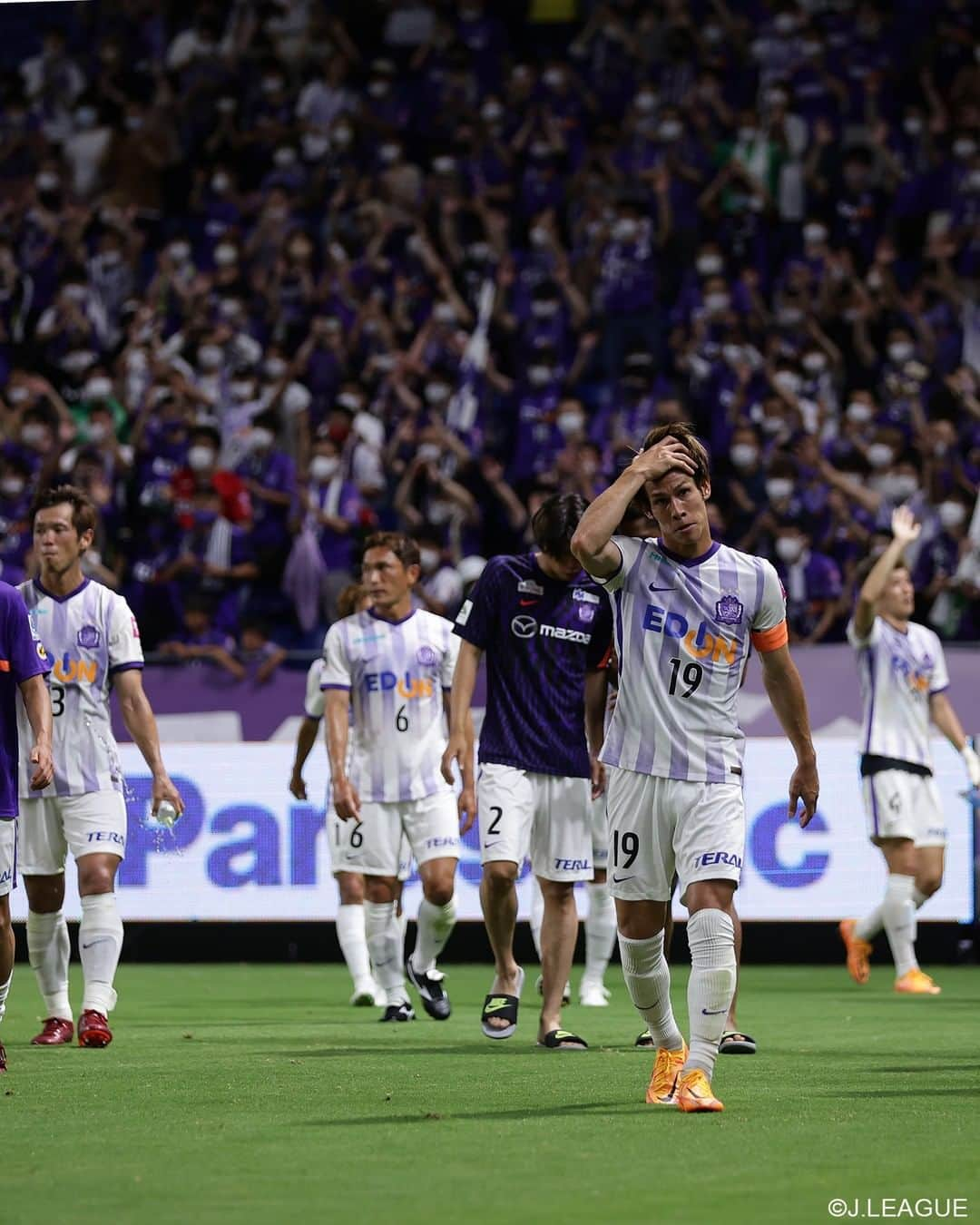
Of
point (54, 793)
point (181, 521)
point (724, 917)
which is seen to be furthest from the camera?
point (181, 521)

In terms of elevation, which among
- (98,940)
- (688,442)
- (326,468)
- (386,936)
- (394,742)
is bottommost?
(386,936)

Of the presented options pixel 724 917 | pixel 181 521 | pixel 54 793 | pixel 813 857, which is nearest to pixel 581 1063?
pixel 724 917

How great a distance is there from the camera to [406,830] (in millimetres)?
12414

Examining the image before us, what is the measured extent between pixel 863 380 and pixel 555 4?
8.68 m

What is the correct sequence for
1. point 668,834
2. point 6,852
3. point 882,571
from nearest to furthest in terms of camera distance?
point 668,834 < point 6,852 < point 882,571

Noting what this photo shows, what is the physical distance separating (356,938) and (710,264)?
1079cm

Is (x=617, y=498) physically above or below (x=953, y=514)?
below

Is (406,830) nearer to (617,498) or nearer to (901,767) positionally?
(901,767)

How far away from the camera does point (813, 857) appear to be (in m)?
16.7

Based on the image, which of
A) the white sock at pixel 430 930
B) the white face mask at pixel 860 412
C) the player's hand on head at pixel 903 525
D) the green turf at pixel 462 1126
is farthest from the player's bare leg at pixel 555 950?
the white face mask at pixel 860 412

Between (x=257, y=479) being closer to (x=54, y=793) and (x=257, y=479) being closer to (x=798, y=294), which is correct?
(x=798, y=294)

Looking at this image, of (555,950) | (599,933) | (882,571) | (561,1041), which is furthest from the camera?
(882,571)

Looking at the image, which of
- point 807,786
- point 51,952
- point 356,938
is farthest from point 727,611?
point 356,938

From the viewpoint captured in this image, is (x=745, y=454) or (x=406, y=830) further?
(x=745, y=454)
